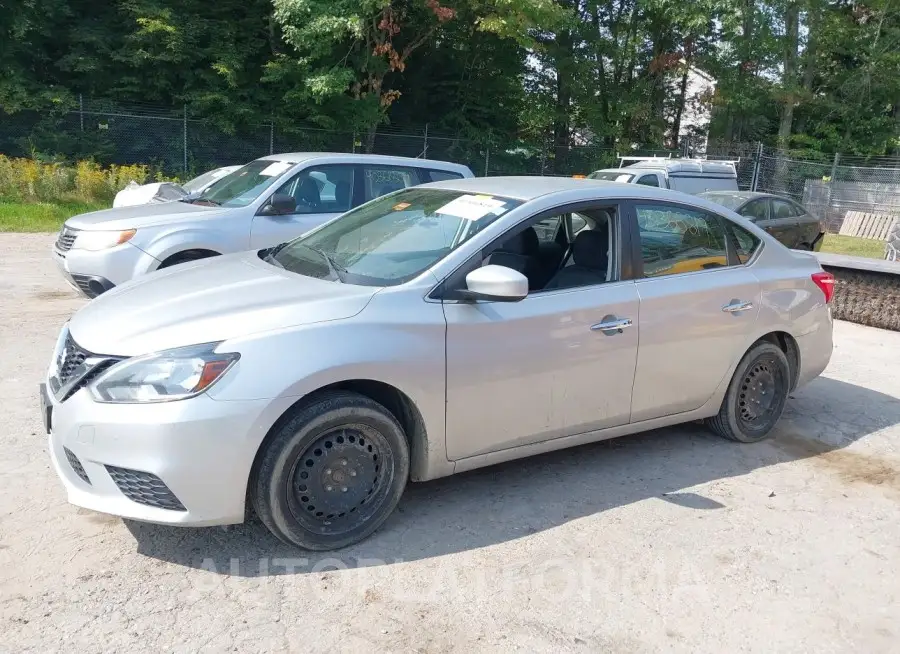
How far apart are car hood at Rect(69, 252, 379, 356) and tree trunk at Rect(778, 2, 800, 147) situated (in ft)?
98.5

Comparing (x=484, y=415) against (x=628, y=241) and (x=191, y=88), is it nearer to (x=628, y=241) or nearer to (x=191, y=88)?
(x=628, y=241)

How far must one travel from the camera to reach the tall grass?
16172 millimetres

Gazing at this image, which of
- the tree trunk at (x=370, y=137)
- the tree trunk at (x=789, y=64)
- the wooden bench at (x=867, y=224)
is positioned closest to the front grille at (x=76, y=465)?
the tree trunk at (x=370, y=137)

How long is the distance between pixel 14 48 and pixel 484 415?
844 inches

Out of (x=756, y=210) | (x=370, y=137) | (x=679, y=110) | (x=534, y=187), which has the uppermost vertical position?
(x=679, y=110)

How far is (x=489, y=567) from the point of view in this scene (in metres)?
3.52

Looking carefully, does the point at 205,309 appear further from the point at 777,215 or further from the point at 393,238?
the point at 777,215

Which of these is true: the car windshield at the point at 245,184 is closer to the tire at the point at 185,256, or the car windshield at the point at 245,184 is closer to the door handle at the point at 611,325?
the tire at the point at 185,256

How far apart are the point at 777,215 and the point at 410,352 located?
11816mm

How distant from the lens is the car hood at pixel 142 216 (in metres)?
7.06

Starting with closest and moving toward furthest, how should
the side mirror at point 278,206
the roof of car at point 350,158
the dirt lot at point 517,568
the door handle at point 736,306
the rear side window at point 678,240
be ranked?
1. the dirt lot at point 517,568
2. the rear side window at point 678,240
3. the door handle at point 736,306
4. the side mirror at point 278,206
5. the roof of car at point 350,158

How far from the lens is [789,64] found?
29.5m

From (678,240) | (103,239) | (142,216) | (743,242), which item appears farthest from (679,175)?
(103,239)

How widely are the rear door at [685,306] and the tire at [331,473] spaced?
1.61m
